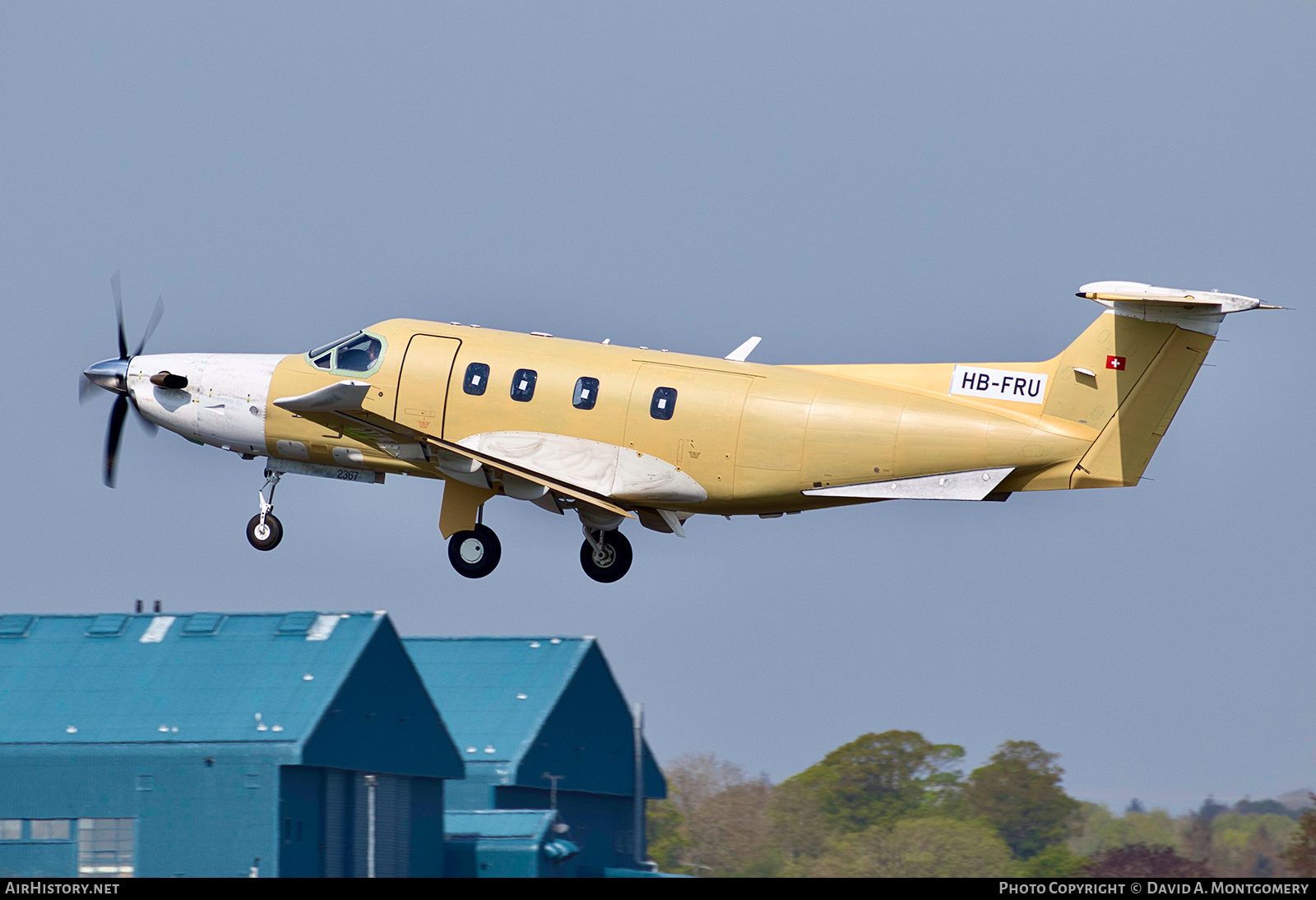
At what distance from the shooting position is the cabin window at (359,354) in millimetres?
28766

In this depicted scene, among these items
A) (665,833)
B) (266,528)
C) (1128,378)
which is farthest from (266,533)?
(665,833)

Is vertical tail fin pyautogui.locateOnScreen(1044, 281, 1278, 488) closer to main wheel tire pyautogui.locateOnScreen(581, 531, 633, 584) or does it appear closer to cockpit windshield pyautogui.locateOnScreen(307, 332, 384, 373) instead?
main wheel tire pyautogui.locateOnScreen(581, 531, 633, 584)

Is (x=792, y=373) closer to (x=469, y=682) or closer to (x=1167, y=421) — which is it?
(x=1167, y=421)

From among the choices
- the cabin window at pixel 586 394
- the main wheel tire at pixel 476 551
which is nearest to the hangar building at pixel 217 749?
the main wheel tire at pixel 476 551

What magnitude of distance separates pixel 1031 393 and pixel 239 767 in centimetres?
2177

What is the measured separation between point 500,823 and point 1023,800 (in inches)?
770

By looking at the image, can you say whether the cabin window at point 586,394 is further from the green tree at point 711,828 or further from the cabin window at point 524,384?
the green tree at point 711,828

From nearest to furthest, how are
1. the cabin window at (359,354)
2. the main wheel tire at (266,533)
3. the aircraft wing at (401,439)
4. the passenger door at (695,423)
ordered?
1. the passenger door at (695,423)
2. the aircraft wing at (401,439)
3. the cabin window at (359,354)
4. the main wheel tire at (266,533)

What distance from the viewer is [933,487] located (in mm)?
25875

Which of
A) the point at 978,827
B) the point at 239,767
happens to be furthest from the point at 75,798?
the point at 978,827

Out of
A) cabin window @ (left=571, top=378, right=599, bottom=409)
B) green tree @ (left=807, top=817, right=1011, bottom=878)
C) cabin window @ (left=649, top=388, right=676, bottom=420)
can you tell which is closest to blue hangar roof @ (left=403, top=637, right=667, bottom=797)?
green tree @ (left=807, top=817, right=1011, bottom=878)

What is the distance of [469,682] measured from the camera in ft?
168

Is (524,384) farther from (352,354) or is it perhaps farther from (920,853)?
(920,853)

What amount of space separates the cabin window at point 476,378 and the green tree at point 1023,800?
108 feet
